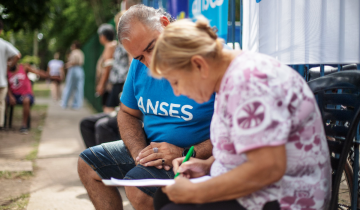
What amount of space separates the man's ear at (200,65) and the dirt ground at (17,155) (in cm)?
248

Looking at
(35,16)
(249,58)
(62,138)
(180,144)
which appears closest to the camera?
(249,58)

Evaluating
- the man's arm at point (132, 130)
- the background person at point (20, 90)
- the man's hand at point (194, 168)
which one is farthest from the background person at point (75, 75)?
the man's hand at point (194, 168)

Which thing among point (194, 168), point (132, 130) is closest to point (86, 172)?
point (132, 130)

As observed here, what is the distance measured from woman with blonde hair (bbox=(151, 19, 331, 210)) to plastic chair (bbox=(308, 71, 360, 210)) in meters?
0.16

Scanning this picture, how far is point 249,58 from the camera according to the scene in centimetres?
132

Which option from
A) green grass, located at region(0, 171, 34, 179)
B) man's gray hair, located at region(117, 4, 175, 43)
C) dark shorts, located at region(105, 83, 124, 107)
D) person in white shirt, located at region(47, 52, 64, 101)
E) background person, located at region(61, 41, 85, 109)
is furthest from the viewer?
person in white shirt, located at region(47, 52, 64, 101)

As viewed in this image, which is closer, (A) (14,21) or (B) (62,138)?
(B) (62,138)

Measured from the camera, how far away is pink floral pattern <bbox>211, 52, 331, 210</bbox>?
119 centimetres

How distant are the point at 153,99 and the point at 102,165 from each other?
0.51 meters

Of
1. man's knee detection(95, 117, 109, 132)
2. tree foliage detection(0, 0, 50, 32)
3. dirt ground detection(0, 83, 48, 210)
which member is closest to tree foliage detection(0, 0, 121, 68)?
tree foliage detection(0, 0, 50, 32)

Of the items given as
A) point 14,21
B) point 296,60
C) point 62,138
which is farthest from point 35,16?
point 296,60

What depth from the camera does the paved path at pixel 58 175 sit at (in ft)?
10.9

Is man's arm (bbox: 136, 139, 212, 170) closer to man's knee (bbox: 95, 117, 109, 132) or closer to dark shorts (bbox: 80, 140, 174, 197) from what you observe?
dark shorts (bbox: 80, 140, 174, 197)

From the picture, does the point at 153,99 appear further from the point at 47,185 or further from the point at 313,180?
the point at 47,185
